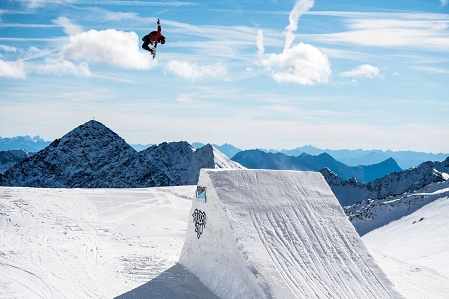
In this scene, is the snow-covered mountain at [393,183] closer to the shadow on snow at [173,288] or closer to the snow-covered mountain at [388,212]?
the snow-covered mountain at [388,212]

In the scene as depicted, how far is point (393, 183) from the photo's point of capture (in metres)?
132

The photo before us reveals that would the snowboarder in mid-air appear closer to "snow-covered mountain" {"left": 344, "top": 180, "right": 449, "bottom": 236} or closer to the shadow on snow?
the shadow on snow

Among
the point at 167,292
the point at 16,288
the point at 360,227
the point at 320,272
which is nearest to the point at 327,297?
the point at 320,272

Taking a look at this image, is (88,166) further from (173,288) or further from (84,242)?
(173,288)

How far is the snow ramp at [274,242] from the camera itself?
941cm

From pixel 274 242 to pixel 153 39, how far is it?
8.42m

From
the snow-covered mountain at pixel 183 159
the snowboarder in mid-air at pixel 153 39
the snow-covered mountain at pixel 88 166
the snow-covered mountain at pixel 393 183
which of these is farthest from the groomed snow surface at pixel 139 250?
the snow-covered mountain at pixel 183 159

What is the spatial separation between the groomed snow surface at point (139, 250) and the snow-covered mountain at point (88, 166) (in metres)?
69.3

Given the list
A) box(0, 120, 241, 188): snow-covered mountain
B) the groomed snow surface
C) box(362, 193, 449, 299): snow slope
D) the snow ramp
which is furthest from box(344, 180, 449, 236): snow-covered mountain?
box(0, 120, 241, 188): snow-covered mountain

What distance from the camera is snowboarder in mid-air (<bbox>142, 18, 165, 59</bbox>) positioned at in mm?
14583

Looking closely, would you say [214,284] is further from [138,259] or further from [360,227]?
[360,227]

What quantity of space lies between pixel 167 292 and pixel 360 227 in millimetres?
24316

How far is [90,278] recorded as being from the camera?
11070 mm

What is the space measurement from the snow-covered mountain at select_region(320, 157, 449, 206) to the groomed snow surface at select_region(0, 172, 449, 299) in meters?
113
